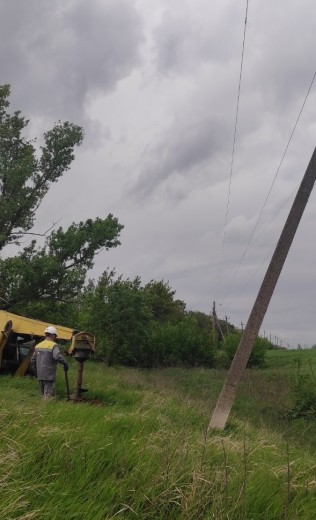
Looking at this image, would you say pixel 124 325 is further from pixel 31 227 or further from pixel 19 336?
pixel 19 336

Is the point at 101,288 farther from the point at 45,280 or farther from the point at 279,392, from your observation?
the point at 279,392

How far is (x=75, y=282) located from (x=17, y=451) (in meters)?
25.6

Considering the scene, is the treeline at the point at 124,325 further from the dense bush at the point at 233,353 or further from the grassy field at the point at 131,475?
the grassy field at the point at 131,475

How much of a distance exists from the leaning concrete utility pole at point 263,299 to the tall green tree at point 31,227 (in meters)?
17.8

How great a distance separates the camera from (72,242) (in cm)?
3045

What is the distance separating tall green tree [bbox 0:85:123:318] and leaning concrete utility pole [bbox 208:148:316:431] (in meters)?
17.8

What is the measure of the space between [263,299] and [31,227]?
22.1 m

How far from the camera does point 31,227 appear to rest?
3180 cm

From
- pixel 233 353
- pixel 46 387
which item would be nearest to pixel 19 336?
pixel 46 387

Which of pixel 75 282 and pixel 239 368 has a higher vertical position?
pixel 75 282

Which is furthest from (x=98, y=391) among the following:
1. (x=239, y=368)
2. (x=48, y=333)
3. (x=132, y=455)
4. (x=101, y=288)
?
(x=101, y=288)

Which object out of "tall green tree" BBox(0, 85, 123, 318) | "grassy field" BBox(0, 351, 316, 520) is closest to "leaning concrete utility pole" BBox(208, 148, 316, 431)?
"grassy field" BBox(0, 351, 316, 520)

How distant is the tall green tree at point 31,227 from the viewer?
2862cm

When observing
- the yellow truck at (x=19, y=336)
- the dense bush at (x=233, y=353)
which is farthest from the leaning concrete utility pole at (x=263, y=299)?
the dense bush at (x=233, y=353)
